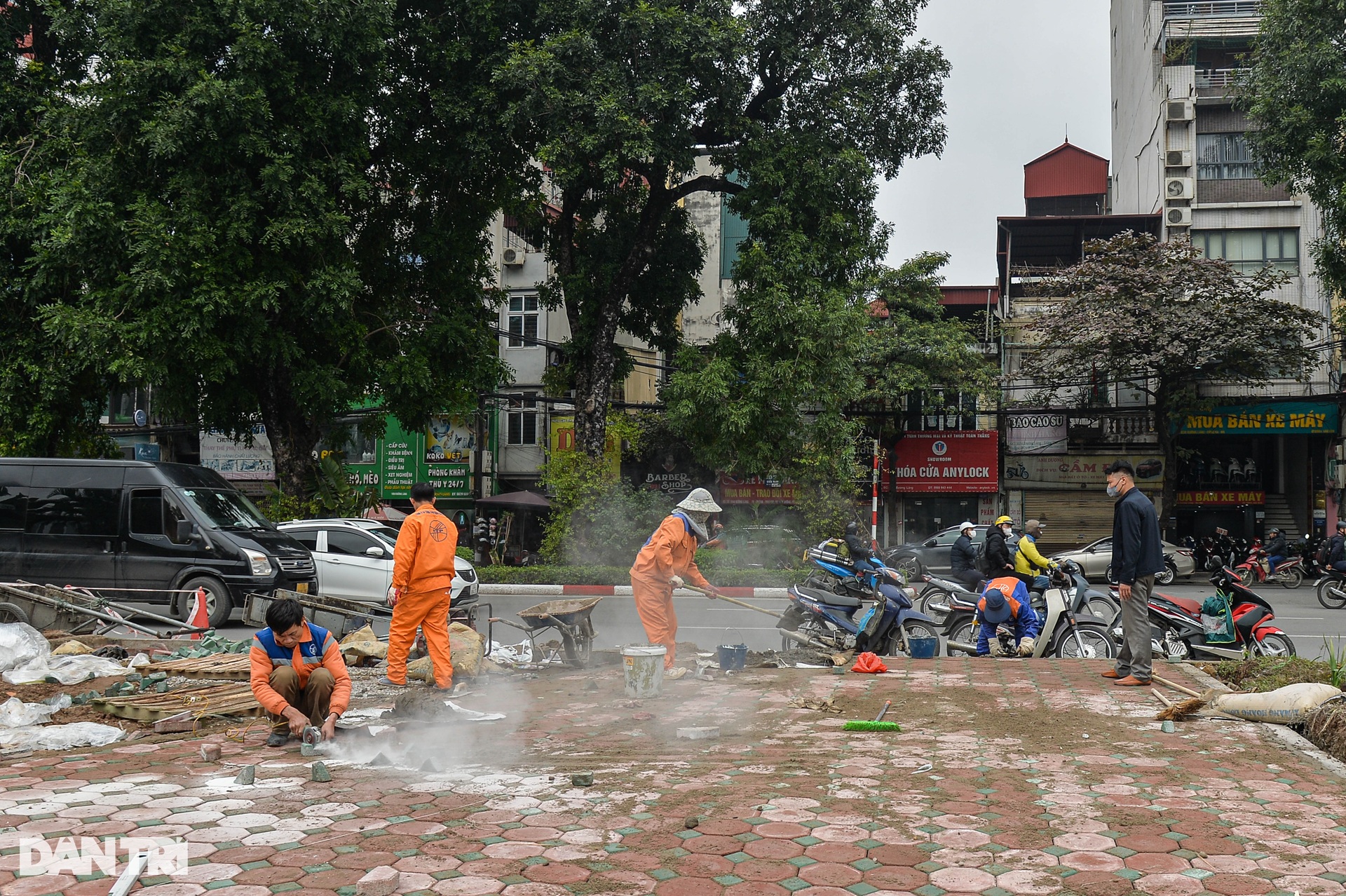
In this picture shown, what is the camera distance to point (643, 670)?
7.66 m

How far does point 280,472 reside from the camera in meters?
18.9

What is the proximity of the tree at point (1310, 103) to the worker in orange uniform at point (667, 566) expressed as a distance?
15498 millimetres

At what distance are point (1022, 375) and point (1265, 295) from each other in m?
7.69

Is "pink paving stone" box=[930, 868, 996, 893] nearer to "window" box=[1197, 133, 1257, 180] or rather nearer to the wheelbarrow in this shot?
the wheelbarrow

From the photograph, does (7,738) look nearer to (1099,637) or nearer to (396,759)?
(396,759)

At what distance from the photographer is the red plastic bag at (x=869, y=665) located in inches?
340

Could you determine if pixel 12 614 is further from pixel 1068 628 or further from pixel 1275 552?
pixel 1275 552

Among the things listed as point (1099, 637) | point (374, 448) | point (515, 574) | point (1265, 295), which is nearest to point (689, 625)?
point (1099, 637)

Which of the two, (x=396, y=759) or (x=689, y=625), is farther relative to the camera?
(x=689, y=625)

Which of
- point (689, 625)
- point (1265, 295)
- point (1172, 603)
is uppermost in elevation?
point (1265, 295)

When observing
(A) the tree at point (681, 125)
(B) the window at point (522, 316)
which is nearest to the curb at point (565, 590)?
(A) the tree at point (681, 125)

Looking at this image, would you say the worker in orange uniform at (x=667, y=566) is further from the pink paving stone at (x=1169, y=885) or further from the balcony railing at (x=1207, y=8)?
the balcony railing at (x=1207, y=8)

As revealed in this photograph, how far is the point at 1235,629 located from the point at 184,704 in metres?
8.77

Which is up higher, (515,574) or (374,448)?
(374,448)
